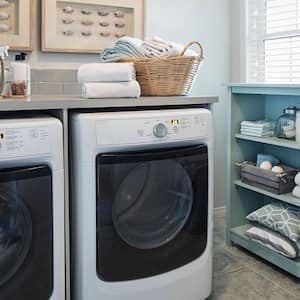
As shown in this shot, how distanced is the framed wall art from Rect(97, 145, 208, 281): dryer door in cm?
108

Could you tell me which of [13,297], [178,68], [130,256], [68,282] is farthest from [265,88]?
[13,297]

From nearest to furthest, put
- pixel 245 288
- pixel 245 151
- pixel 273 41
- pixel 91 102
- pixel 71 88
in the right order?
pixel 91 102, pixel 245 288, pixel 71 88, pixel 245 151, pixel 273 41

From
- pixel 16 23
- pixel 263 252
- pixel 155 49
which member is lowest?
pixel 263 252

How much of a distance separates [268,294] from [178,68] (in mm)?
1176

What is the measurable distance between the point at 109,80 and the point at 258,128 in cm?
108

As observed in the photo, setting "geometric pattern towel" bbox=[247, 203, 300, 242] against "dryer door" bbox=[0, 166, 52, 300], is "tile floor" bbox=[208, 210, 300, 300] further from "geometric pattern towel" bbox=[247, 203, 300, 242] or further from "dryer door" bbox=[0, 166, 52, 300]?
"dryer door" bbox=[0, 166, 52, 300]

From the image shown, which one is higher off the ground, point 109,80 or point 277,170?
point 109,80

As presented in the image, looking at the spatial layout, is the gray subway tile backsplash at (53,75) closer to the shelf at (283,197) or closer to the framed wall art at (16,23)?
the framed wall art at (16,23)

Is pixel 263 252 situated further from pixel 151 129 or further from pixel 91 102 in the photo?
pixel 91 102

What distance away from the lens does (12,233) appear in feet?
4.52

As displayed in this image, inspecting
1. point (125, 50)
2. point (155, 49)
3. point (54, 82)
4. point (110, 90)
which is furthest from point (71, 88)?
point (110, 90)

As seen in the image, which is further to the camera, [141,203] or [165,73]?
[165,73]

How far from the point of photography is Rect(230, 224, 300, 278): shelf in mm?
2117

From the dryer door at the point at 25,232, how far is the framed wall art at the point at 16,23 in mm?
1083
